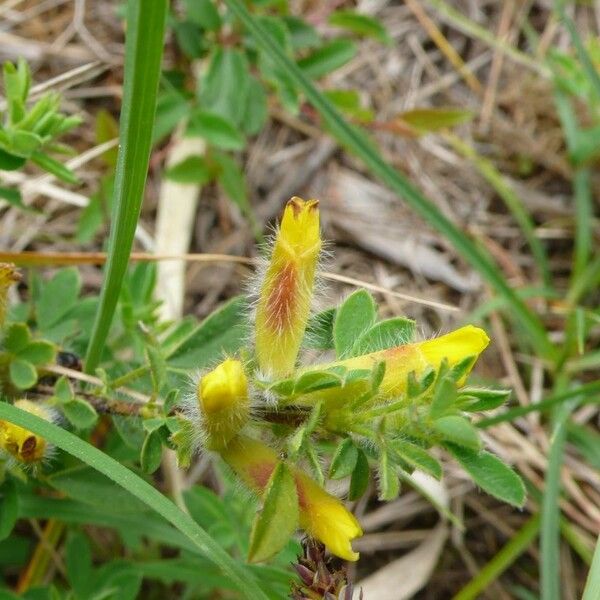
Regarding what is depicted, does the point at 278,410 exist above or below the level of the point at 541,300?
above

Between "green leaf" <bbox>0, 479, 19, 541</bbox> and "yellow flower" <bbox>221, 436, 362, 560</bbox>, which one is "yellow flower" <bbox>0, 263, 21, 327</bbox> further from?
"yellow flower" <bbox>221, 436, 362, 560</bbox>

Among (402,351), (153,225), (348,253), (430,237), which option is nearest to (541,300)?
(430,237)

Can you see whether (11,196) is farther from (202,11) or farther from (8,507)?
(202,11)

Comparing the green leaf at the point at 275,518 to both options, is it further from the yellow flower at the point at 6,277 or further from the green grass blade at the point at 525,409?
the green grass blade at the point at 525,409

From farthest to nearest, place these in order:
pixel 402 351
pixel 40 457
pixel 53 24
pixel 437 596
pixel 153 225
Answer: pixel 53 24
pixel 153 225
pixel 437 596
pixel 40 457
pixel 402 351

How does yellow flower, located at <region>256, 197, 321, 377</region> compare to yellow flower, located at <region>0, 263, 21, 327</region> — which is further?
yellow flower, located at <region>0, 263, 21, 327</region>

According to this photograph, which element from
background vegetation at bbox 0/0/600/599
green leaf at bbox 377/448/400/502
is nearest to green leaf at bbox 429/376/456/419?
green leaf at bbox 377/448/400/502

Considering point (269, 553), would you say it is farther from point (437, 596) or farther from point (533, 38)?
point (533, 38)
